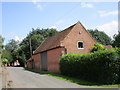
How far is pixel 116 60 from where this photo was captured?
48.4 feet

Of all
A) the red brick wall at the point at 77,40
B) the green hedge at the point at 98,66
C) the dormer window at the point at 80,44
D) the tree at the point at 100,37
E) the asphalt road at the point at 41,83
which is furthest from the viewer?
the tree at the point at 100,37

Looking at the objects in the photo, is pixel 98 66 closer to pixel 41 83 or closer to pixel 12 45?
pixel 41 83

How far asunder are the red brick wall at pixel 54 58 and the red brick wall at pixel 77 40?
177 centimetres

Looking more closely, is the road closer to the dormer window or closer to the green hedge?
the green hedge

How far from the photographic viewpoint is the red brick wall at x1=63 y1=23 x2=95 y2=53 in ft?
98.3

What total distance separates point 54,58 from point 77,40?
188 inches

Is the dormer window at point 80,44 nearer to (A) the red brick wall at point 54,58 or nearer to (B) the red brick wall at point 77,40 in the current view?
(B) the red brick wall at point 77,40

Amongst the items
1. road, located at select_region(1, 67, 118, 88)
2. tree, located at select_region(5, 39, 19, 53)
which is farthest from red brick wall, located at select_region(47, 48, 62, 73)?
tree, located at select_region(5, 39, 19, 53)

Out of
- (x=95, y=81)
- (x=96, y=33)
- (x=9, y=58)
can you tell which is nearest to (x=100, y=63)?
(x=95, y=81)

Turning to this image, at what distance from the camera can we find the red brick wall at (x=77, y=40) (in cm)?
2997

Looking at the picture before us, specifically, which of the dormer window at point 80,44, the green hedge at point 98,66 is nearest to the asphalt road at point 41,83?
the green hedge at point 98,66

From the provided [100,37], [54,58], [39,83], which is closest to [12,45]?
[100,37]

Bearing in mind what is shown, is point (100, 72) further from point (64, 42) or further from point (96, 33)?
point (96, 33)

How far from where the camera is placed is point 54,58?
30.8 m
